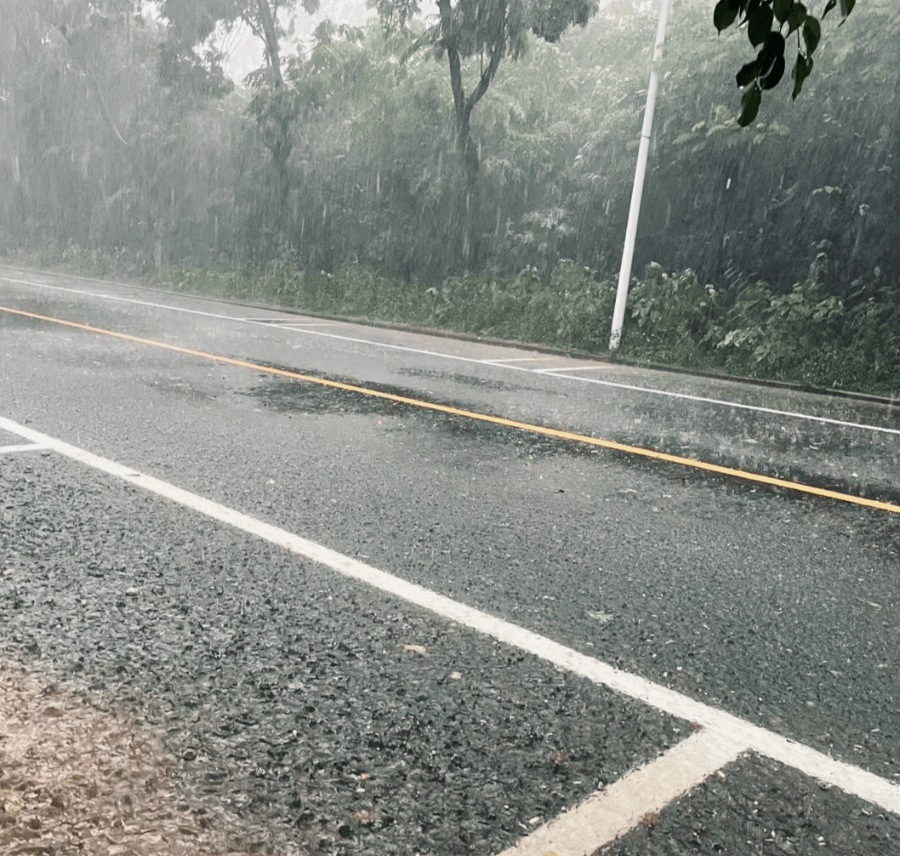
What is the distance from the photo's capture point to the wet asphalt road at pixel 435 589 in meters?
2.66

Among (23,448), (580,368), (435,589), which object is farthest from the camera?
(580,368)

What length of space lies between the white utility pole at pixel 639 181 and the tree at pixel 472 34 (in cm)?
332

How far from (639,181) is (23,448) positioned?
432 inches

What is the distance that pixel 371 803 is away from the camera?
7.89 feet

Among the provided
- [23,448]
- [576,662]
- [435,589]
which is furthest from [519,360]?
[576,662]

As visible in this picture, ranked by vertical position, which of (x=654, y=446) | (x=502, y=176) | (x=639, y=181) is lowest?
(x=654, y=446)

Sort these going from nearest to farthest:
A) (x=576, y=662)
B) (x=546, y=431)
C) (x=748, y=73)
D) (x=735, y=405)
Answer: (x=748, y=73)
(x=576, y=662)
(x=546, y=431)
(x=735, y=405)

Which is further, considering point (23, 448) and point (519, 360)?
point (519, 360)

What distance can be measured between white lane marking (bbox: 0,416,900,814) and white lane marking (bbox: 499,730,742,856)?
0.39ft

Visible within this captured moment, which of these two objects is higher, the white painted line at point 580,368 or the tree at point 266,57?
the tree at point 266,57

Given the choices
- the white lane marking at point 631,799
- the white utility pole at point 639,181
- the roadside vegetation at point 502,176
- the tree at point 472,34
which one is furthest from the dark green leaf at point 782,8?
the tree at point 472,34

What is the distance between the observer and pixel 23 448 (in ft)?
19.3

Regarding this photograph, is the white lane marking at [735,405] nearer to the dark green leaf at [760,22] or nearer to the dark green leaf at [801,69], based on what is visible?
the dark green leaf at [801,69]

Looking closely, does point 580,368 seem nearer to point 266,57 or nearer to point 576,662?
point 576,662
